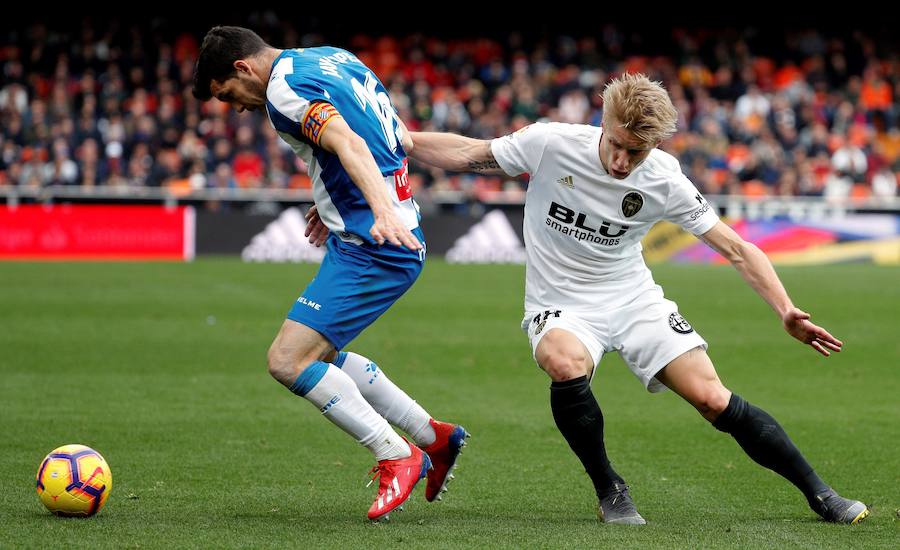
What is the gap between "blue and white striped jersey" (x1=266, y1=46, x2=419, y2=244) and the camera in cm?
515

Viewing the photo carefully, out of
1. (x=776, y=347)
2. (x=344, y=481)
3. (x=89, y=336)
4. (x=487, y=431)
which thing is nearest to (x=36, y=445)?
(x=344, y=481)

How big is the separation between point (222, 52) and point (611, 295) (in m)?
1.97

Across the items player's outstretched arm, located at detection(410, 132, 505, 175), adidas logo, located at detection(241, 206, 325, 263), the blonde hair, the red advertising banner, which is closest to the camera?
the blonde hair

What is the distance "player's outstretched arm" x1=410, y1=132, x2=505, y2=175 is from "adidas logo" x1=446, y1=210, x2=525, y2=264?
16.6 m

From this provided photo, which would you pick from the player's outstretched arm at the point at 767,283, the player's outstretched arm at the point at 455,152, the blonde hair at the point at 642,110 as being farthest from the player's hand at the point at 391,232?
the player's outstretched arm at the point at 767,283

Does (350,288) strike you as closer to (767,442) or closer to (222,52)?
(222,52)

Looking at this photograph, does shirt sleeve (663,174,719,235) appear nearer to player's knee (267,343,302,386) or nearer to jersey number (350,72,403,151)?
jersey number (350,72,403,151)

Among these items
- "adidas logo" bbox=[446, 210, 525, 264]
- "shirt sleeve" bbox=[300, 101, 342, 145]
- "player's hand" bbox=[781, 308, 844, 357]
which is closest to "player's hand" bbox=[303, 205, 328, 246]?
"shirt sleeve" bbox=[300, 101, 342, 145]

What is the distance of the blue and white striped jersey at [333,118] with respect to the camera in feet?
16.9

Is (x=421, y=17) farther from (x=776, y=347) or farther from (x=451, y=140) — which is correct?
(x=451, y=140)

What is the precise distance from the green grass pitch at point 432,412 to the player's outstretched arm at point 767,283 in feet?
2.64

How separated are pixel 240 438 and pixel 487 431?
1528mm

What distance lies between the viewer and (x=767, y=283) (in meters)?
5.34

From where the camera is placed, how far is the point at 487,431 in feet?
25.8
